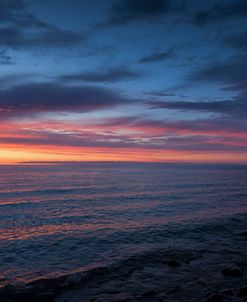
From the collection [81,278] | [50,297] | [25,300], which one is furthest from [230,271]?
[25,300]

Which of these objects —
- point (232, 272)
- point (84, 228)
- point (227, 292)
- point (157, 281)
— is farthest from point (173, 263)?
point (84, 228)

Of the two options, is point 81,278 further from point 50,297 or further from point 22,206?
point 22,206

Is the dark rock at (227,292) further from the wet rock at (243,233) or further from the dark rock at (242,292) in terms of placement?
the wet rock at (243,233)

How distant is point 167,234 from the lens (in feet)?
74.3

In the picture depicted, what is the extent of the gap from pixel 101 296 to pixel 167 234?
1156cm

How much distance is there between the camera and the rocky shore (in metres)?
12.0

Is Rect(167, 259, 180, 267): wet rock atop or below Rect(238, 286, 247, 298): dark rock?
below

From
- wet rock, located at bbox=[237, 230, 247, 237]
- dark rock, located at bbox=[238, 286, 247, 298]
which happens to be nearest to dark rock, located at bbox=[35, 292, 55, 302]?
dark rock, located at bbox=[238, 286, 247, 298]

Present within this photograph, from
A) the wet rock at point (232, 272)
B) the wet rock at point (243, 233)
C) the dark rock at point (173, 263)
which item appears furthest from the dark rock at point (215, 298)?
the wet rock at point (243, 233)

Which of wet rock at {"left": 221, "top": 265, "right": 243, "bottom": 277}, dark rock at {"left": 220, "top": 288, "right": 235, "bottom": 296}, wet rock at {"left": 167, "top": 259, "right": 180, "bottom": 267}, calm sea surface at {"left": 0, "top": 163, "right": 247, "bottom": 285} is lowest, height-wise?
calm sea surface at {"left": 0, "top": 163, "right": 247, "bottom": 285}

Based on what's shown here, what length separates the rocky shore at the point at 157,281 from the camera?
39.3 ft

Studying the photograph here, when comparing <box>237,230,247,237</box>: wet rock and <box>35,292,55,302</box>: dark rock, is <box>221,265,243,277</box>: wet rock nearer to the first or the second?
<box>237,230,247,237</box>: wet rock

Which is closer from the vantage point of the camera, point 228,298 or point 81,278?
point 228,298

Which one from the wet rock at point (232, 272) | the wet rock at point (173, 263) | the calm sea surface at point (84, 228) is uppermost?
the wet rock at point (232, 272)
